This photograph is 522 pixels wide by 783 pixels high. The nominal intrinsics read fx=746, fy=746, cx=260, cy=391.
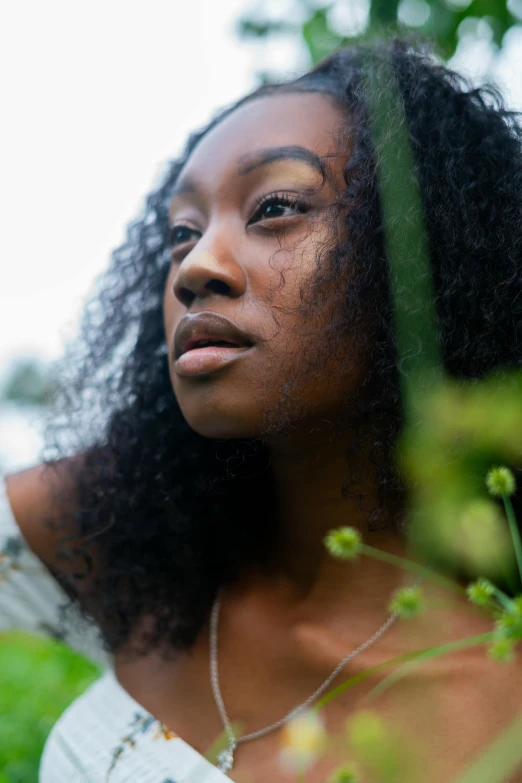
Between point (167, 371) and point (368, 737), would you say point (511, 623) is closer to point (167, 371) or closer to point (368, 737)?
point (368, 737)

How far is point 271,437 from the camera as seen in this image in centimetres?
151

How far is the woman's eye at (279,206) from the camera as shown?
4.86ft

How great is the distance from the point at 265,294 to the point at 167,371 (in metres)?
0.67

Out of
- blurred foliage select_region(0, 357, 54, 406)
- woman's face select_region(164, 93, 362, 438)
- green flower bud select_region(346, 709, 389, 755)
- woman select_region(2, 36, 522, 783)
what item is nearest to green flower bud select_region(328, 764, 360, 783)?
green flower bud select_region(346, 709, 389, 755)

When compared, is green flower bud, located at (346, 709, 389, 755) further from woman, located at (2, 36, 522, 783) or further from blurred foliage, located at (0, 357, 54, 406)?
blurred foliage, located at (0, 357, 54, 406)

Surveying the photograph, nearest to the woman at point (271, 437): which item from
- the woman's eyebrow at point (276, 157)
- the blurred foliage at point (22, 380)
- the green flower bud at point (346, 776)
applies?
the woman's eyebrow at point (276, 157)

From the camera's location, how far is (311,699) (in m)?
1.58

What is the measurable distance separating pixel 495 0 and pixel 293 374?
4.19 feet

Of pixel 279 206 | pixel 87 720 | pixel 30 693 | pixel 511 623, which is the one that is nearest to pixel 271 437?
pixel 279 206

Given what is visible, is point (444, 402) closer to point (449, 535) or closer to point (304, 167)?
point (449, 535)

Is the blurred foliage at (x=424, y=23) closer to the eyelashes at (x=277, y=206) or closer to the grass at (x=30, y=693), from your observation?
the eyelashes at (x=277, y=206)

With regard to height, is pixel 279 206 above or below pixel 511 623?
above

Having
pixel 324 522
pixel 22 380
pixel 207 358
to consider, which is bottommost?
pixel 324 522

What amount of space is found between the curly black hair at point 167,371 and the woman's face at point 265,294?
2.1 inches
